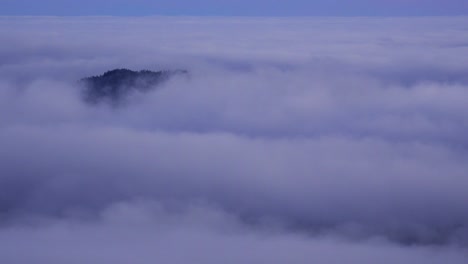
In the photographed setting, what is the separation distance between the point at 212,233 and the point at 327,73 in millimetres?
146186

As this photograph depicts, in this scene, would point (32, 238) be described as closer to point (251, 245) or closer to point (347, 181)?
point (251, 245)

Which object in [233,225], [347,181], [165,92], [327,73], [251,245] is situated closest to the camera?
[251,245]

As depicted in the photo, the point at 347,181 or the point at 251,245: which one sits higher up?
the point at 347,181

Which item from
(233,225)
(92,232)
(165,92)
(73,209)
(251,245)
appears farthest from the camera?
(165,92)

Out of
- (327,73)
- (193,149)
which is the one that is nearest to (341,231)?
(193,149)

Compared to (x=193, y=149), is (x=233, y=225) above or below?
below

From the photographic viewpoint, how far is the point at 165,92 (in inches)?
5251

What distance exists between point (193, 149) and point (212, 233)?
39.1 metres

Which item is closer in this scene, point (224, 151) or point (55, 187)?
point (55, 187)

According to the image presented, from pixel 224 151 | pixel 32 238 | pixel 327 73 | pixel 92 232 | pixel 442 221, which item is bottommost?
pixel 32 238

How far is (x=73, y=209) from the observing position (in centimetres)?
4975

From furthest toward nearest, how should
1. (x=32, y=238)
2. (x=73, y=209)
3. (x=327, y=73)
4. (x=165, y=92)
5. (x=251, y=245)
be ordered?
(x=327, y=73) → (x=165, y=92) → (x=73, y=209) → (x=251, y=245) → (x=32, y=238)

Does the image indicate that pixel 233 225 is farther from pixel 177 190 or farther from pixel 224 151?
pixel 224 151

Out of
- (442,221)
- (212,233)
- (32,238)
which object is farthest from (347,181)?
(32,238)
